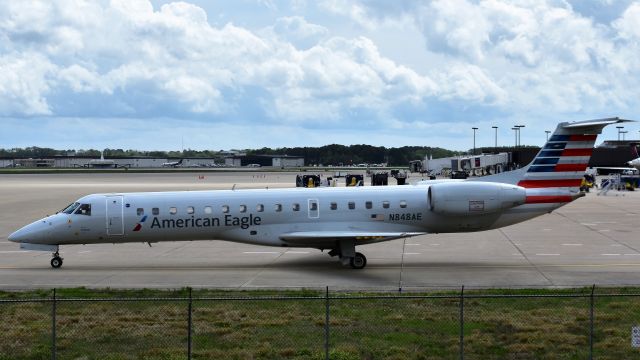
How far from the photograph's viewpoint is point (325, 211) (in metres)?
23.2

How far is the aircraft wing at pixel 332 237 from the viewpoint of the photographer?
22.3 metres

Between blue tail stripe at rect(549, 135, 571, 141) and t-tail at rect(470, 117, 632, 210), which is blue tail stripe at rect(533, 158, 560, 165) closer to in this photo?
t-tail at rect(470, 117, 632, 210)

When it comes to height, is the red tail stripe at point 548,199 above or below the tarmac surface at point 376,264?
above

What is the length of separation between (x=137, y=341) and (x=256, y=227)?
9.92 m

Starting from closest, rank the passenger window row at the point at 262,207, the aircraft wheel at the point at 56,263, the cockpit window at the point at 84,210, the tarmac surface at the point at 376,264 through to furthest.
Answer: the tarmac surface at the point at 376,264, the passenger window row at the point at 262,207, the cockpit window at the point at 84,210, the aircraft wheel at the point at 56,263

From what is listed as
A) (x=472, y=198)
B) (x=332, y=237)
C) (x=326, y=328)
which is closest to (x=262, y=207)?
(x=332, y=237)

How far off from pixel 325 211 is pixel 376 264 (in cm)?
261

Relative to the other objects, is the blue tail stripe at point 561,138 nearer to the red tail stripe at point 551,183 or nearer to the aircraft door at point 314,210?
the red tail stripe at point 551,183

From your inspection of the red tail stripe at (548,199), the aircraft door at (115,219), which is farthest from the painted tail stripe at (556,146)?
the aircraft door at (115,219)

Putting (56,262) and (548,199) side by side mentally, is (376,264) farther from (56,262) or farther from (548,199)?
(56,262)

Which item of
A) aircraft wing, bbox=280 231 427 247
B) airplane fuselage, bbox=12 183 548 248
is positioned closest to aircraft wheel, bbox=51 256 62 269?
airplane fuselage, bbox=12 183 548 248

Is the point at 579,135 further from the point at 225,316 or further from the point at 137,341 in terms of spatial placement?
the point at 137,341

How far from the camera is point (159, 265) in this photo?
967 inches

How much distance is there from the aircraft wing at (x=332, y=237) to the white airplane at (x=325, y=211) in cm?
7
